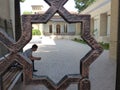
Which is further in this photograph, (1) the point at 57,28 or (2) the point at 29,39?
(1) the point at 57,28

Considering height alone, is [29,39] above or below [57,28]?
above

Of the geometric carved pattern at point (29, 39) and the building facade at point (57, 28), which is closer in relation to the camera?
the geometric carved pattern at point (29, 39)

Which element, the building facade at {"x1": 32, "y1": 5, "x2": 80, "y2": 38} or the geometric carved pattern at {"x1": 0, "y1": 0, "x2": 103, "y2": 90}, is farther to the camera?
the building facade at {"x1": 32, "y1": 5, "x2": 80, "y2": 38}

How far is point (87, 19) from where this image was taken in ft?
4.79

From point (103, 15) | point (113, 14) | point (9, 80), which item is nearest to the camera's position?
point (9, 80)

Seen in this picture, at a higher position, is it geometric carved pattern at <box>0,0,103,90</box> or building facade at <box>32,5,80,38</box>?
geometric carved pattern at <box>0,0,103,90</box>

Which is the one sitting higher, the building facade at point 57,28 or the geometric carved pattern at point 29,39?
the geometric carved pattern at point 29,39

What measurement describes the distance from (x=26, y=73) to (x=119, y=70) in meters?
0.83

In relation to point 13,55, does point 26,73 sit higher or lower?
lower

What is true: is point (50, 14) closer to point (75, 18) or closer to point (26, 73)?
point (75, 18)

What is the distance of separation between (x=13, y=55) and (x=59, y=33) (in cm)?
4401

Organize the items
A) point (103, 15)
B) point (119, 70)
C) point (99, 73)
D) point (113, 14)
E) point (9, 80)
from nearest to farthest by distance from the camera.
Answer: point (119, 70) → point (9, 80) → point (99, 73) → point (113, 14) → point (103, 15)

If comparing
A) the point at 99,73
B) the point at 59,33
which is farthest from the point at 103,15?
the point at 59,33

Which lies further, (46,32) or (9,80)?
(46,32)
